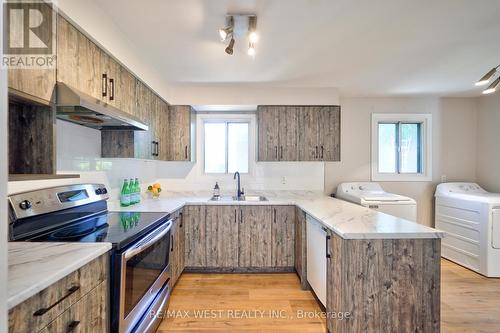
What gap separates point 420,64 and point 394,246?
210 centimetres

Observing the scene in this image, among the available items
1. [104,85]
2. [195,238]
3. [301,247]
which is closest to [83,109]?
[104,85]

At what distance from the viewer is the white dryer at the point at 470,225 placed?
109 inches

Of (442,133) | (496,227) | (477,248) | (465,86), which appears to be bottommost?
(477,248)

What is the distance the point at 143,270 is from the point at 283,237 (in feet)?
5.76

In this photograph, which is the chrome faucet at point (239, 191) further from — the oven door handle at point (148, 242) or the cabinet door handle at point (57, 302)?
the cabinet door handle at point (57, 302)

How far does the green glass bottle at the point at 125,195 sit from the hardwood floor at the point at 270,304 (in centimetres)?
107

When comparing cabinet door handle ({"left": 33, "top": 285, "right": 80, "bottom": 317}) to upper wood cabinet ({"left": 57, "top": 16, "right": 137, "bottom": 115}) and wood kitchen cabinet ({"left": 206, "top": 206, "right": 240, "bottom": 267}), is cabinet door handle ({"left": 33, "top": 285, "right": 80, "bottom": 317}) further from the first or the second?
wood kitchen cabinet ({"left": 206, "top": 206, "right": 240, "bottom": 267})

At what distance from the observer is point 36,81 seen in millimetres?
1161

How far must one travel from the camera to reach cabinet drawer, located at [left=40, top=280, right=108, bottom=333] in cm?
92

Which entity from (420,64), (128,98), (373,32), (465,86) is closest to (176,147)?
(128,98)

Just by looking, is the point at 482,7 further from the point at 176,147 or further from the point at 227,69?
the point at 176,147

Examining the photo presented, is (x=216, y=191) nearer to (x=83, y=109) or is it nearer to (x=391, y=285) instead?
(x=83, y=109)

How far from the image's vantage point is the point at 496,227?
2758 millimetres

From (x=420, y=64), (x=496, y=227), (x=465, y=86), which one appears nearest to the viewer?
(x=420, y=64)
